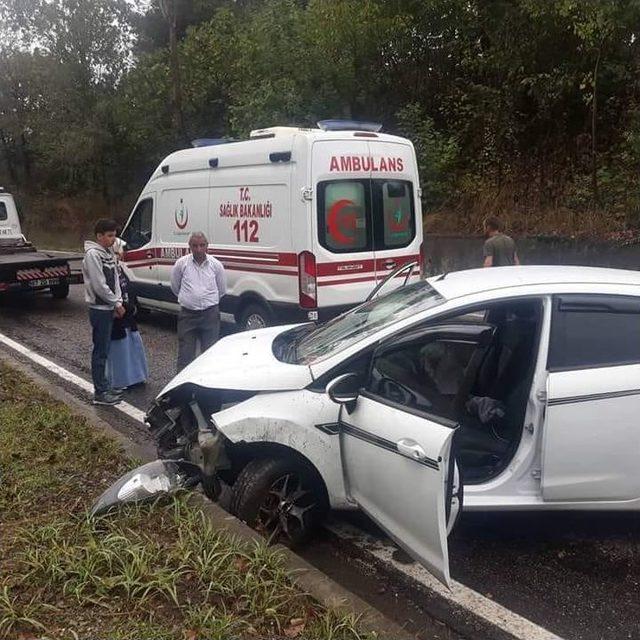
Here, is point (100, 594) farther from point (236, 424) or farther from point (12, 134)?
point (12, 134)

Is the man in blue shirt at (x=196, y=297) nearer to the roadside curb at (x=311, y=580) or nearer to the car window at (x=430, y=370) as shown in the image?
the roadside curb at (x=311, y=580)

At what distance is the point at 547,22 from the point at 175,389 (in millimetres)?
11935

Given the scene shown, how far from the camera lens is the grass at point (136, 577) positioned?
2.84 m

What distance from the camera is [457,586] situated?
11.7 ft

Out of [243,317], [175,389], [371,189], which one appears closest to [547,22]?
[371,189]

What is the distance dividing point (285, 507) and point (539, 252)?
384 inches

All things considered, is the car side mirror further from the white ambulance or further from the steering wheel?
the white ambulance

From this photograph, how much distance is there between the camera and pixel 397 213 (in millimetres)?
8188

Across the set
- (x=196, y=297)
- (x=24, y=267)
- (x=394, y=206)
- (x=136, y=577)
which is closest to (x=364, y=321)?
(x=136, y=577)

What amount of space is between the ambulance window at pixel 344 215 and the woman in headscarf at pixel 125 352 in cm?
207

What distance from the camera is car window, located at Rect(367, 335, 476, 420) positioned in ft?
14.0

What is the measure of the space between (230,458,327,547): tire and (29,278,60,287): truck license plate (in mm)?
9001

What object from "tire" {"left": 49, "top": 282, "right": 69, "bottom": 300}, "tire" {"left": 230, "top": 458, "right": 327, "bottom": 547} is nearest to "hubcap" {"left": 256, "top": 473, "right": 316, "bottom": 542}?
"tire" {"left": 230, "top": 458, "right": 327, "bottom": 547}

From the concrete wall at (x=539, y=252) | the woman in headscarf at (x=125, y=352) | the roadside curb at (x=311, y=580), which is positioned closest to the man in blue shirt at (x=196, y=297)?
the woman in headscarf at (x=125, y=352)
